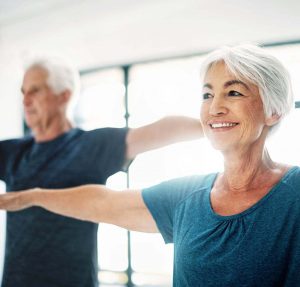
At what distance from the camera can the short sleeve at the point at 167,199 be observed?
100 centimetres

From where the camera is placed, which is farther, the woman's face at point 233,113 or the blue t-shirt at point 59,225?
the blue t-shirt at point 59,225

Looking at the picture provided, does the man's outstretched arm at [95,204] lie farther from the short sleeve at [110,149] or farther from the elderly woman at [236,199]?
the short sleeve at [110,149]

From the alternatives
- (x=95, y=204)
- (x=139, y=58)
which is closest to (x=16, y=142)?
(x=95, y=204)

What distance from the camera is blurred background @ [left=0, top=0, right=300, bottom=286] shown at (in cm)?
197

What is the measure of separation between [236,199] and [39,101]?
1.03m

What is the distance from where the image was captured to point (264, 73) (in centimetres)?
90

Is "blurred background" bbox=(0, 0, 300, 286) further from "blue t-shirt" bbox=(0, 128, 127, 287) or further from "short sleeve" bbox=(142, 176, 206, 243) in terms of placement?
"blue t-shirt" bbox=(0, 128, 127, 287)

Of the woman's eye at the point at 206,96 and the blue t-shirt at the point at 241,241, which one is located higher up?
the woman's eye at the point at 206,96

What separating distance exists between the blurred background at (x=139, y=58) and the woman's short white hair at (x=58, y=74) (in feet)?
2.20

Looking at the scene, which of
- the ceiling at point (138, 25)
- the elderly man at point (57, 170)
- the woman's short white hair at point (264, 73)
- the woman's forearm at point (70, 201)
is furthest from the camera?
the ceiling at point (138, 25)

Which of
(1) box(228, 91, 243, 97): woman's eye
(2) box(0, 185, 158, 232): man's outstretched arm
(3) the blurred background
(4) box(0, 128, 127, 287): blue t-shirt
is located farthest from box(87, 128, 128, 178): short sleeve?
(3) the blurred background

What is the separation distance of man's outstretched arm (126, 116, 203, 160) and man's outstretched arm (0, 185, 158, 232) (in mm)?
220

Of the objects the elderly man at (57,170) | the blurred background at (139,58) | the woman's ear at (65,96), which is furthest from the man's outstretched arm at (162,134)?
the blurred background at (139,58)

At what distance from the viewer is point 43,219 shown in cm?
133
